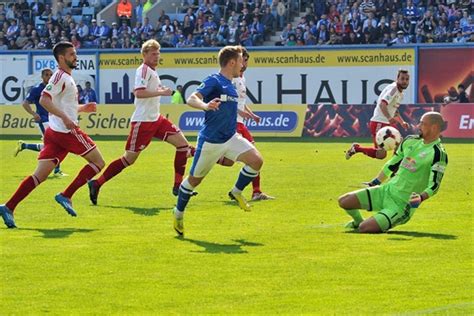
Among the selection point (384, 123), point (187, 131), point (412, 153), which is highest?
point (412, 153)

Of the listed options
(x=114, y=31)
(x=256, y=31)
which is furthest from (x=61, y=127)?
(x=114, y=31)

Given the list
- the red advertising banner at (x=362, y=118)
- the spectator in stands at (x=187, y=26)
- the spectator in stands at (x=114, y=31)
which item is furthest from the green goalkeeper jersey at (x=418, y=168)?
the spectator in stands at (x=114, y=31)

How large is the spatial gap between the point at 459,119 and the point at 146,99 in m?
18.9

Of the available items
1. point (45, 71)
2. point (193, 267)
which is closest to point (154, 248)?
point (193, 267)

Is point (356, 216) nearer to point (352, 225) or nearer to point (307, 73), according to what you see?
point (352, 225)

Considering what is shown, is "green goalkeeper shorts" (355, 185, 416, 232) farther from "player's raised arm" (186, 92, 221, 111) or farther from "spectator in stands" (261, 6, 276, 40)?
"spectator in stands" (261, 6, 276, 40)

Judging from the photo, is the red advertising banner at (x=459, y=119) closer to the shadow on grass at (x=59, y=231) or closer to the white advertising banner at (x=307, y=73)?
the white advertising banner at (x=307, y=73)

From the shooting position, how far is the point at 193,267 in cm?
1117

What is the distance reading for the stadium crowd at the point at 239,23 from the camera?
41531mm

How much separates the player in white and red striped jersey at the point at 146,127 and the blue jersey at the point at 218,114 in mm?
3852

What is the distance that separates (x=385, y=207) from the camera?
1341cm

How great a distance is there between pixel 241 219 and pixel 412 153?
9.32ft

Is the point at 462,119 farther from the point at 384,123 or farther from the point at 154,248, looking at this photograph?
the point at 154,248

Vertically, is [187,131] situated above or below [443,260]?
below
